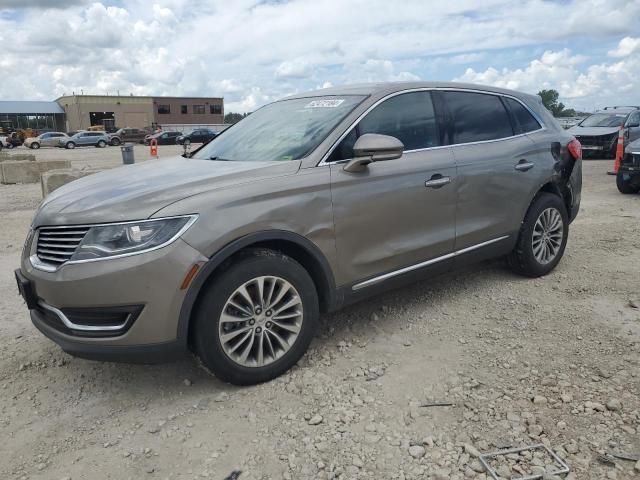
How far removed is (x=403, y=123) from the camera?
12.8 feet

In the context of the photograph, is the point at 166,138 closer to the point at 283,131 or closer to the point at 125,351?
the point at 283,131

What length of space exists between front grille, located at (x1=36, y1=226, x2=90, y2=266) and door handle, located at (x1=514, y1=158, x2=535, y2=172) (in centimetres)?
345

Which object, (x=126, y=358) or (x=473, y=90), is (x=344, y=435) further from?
(x=473, y=90)

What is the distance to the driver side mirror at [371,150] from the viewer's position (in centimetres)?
332

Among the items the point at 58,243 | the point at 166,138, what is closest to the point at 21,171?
the point at 58,243

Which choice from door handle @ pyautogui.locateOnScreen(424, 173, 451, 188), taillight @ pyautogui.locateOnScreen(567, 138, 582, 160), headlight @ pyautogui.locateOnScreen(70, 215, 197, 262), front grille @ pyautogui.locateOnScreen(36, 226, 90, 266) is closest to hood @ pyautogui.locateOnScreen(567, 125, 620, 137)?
taillight @ pyautogui.locateOnScreen(567, 138, 582, 160)

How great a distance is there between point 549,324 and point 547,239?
1259 millimetres

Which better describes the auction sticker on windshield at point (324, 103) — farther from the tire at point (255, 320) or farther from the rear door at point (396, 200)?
the tire at point (255, 320)

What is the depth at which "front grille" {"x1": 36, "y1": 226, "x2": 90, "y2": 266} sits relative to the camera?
283cm

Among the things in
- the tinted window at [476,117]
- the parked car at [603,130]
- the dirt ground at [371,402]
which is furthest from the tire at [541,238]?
the parked car at [603,130]

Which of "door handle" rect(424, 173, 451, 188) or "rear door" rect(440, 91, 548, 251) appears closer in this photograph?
"door handle" rect(424, 173, 451, 188)

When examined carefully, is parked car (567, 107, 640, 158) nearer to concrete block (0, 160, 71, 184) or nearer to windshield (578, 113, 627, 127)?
windshield (578, 113, 627, 127)

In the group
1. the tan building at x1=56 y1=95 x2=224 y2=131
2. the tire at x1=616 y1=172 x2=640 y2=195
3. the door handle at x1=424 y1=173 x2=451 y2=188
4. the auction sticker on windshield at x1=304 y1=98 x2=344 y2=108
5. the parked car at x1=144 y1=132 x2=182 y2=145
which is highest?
the tan building at x1=56 y1=95 x2=224 y2=131

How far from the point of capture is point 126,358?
9.28ft
